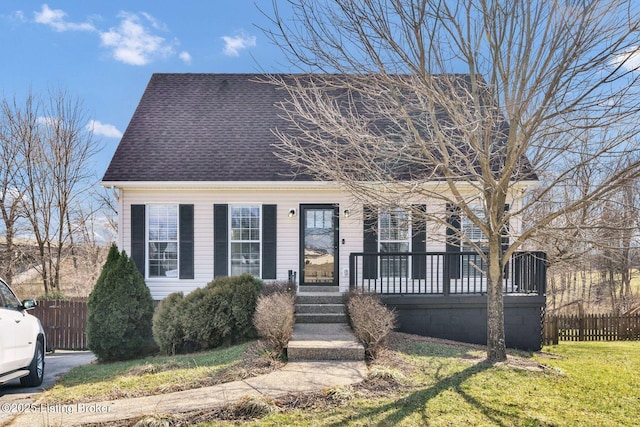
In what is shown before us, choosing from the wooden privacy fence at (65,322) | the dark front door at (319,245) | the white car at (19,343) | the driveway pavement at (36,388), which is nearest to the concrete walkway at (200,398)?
the driveway pavement at (36,388)

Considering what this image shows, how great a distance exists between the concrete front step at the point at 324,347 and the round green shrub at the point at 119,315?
3.59 metres

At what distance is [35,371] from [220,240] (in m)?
4.57

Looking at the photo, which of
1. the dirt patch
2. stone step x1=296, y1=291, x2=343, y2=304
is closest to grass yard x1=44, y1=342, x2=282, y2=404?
the dirt patch

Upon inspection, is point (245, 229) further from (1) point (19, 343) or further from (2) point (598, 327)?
(2) point (598, 327)

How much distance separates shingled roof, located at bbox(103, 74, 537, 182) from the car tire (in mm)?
4490

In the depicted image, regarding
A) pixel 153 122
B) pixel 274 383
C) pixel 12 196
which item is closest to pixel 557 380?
pixel 274 383

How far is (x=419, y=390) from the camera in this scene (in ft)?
16.9

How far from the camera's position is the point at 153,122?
11633 mm

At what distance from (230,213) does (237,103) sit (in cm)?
367

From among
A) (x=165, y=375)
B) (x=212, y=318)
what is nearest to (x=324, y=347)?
(x=165, y=375)

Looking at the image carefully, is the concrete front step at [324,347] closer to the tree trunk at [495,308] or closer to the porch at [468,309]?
the porch at [468,309]

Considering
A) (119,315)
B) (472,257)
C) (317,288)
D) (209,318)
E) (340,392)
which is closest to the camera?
(340,392)

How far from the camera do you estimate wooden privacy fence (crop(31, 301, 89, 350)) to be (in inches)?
440

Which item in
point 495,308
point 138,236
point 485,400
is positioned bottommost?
point 485,400
